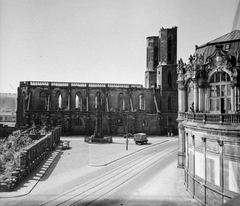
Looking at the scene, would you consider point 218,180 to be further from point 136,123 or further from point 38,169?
point 136,123

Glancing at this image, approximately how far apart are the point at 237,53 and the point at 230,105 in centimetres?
363

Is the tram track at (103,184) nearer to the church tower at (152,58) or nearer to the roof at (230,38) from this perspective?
the roof at (230,38)

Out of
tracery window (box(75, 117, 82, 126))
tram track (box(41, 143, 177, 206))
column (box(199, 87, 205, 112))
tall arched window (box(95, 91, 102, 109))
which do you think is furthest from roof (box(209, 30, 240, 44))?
tracery window (box(75, 117, 82, 126))

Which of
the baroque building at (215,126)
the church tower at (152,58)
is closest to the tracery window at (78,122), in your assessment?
the church tower at (152,58)

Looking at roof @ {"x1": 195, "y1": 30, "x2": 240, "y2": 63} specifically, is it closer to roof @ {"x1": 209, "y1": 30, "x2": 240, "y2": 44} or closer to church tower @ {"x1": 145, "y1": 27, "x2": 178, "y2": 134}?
roof @ {"x1": 209, "y1": 30, "x2": 240, "y2": 44}

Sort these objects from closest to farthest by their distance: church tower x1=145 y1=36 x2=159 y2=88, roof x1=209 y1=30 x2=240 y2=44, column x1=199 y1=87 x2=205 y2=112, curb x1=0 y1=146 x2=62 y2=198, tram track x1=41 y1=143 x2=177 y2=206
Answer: tram track x1=41 y1=143 x2=177 y2=206, curb x1=0 y1=146 x2=62 y2=198, roof x1=209 y1=30 x2=240 y2=44, column x1=199 y1=87 x2=205 y2=112, church tower x1=145 y1=36 x2=159 y2=88

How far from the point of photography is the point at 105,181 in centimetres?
2062

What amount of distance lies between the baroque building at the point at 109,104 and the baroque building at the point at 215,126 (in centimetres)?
3198

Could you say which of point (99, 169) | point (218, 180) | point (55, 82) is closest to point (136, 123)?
point (55, 82)

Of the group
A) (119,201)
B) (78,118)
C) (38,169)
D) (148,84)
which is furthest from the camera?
(148,84)

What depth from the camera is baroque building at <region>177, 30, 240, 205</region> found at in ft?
44.1

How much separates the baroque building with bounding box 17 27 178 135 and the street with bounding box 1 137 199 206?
19644 millimetres

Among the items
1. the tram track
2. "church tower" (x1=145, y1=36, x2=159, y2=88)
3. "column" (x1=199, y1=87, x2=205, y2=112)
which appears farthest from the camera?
"church tower" (x1=145, y1=36, x2=159, y2=88)

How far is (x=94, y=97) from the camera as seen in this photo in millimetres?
54969
